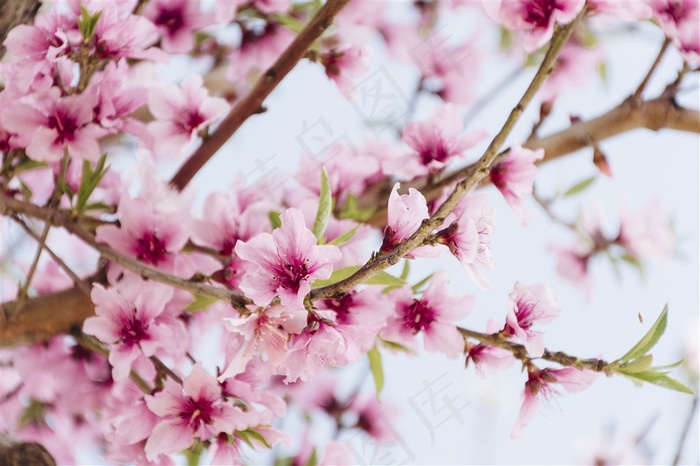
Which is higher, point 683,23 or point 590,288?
point 683,23

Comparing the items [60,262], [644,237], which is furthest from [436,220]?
[644,237]

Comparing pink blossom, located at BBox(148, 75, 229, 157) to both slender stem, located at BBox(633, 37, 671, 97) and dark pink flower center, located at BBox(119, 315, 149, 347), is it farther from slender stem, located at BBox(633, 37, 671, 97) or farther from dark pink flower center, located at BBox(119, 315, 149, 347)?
slender stem, located at BBox(633, 37, 671, 97)

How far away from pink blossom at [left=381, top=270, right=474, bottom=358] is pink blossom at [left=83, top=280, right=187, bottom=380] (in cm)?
20

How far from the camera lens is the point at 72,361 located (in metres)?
0.89

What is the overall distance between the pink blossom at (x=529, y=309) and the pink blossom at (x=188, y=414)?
0.79 ft

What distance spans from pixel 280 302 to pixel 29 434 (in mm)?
740

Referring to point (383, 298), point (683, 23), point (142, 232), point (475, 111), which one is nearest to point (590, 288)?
point (475, 111)

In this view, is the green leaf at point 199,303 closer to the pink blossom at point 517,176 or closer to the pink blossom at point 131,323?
the pink blossom at point 131,323

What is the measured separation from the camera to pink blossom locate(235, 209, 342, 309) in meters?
0.53

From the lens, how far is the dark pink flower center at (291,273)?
21.3 inches

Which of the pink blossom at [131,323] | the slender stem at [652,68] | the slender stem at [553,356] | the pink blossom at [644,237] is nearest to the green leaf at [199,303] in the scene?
the pink blossom at [131,323]

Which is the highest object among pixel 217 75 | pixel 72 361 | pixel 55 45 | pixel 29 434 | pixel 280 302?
pixel 55 45

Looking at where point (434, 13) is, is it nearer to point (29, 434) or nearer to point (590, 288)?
point (590, 288)

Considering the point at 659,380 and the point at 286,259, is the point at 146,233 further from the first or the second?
the point at 659,380
